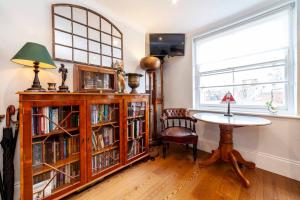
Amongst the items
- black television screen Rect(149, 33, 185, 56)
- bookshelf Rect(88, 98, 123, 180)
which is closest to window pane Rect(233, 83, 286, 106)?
black television screen Rect(149, 33, 185, 56)

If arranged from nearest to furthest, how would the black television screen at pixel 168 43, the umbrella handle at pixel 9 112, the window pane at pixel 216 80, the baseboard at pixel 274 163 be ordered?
the umbrella handle at pixel 9 112, the baseboard at pixel 274 163, the window pane at pixel 216 80, the black television screen at pixel 168 43

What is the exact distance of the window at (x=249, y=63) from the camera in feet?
6.35

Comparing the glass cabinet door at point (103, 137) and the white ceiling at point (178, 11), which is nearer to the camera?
the glass cabinet door at point (103, 137)

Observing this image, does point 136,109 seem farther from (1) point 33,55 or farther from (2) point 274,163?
(2) point 274,163

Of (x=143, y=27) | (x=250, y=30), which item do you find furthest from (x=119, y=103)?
(x=250, y=30)

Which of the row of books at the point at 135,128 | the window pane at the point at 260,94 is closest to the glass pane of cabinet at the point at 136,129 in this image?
the row of books at the point at 135,128

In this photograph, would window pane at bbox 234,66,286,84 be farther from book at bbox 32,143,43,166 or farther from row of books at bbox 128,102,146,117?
book at bbox 32,143,43,166

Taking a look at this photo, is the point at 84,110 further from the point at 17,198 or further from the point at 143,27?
the point at 143,27

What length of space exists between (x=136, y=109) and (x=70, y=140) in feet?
3.24

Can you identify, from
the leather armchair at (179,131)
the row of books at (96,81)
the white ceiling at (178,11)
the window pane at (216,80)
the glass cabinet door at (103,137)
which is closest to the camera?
the glass cabinet door at (103,137)

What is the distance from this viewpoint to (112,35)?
7.59 ft

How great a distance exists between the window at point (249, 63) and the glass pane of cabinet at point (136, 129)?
3.94ft

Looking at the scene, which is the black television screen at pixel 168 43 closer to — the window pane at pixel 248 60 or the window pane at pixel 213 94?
the window pane at pixel 248 60

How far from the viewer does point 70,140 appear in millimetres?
1517
